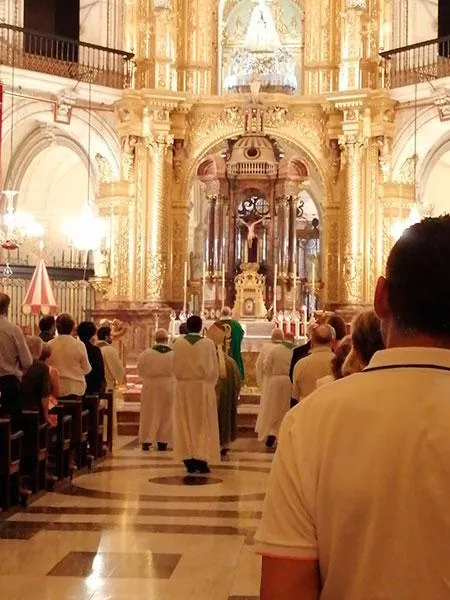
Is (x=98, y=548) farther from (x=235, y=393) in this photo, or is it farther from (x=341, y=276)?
(x=341, y=276)

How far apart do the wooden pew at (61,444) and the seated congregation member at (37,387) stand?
0.76 metres

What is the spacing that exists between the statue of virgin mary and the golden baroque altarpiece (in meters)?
0.69

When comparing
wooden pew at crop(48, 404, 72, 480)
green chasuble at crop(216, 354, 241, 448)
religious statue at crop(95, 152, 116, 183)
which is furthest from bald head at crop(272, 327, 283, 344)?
religious statue at crop(95, 152, 116, 183)

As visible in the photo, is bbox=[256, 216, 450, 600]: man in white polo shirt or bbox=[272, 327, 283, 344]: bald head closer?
bbox=[256, 216, 450, 600]: man in white polo shirt

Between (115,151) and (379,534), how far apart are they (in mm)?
20833

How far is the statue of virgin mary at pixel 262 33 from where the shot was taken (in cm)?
2269

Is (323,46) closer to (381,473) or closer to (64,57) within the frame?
(64,57)

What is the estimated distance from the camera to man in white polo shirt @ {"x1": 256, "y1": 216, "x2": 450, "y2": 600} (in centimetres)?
182

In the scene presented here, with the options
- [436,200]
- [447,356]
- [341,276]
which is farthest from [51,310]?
[447,356]

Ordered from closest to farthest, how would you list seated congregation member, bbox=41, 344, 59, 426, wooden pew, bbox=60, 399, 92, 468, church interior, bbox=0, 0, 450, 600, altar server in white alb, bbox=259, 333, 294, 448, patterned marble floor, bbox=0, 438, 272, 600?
patterned marble floor, bbox=0, 438, 272, 600
seated congregation member, bbox=41, 344, 59, 426
wooden pew, bbox=60, 399, 92, 468
altar server in white alb, bbox=259, 333, 294, 448
church interior, bbox=0, 0, 450, 600

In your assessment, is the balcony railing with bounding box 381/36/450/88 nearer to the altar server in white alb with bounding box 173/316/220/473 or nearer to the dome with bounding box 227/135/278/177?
the dome with bounding box 227/135/278/177

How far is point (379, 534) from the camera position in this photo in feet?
6.00

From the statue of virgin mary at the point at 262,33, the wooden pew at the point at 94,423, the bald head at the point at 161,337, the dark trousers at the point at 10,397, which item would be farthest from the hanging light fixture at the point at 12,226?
the dark trousers at the point at 10,397

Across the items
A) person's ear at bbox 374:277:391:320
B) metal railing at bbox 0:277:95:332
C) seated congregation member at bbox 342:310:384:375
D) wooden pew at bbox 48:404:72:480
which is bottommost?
wooden pew at bbox 48:404:72:480
